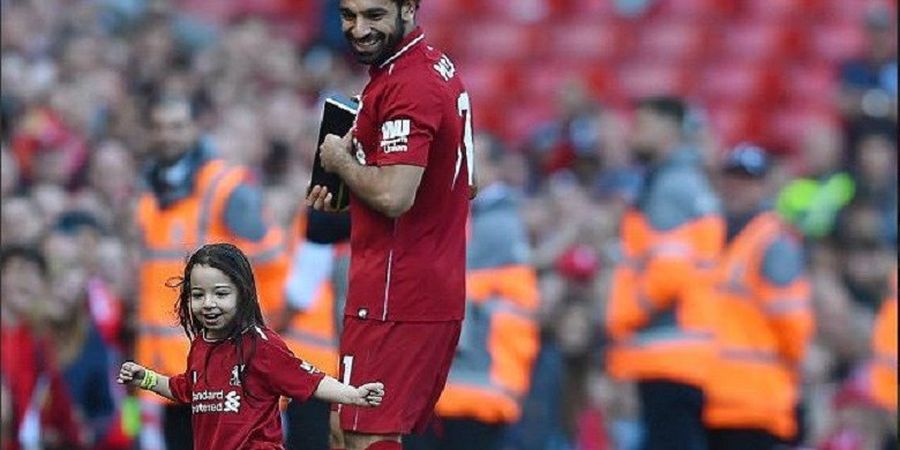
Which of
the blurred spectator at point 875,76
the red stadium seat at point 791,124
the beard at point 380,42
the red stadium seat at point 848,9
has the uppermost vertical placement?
the red stadium seat at point 848,9

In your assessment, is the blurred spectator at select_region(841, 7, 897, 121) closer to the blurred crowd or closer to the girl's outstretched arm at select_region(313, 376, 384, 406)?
the blurred crowd

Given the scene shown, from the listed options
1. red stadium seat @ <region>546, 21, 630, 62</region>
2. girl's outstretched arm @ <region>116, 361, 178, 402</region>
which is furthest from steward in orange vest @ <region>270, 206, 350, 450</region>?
red stadium seat @ <region>546, 21, 630, 62</region>

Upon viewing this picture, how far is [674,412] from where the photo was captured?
10578 mm

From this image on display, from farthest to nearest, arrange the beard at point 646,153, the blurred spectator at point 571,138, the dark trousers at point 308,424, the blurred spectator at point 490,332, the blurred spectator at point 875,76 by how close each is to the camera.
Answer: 1. the blurred spectator at point 875,76
2. the blurred spectator at point 571,138
3. the beard at point 646,153
4. the blurred spectator at point 490,332
5. the dark trousers at point 308,424

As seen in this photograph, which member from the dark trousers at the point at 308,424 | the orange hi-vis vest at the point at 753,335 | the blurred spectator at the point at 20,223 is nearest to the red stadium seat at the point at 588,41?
the blurred spectator at the point at 20,223

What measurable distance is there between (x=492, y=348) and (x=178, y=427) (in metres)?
1.60

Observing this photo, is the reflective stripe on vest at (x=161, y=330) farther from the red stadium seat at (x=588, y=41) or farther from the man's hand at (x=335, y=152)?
the red stadium seat at (x=588, y=41)

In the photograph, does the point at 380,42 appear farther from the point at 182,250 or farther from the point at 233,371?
the point at 182,250

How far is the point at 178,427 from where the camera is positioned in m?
9.72

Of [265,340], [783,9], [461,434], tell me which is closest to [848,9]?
[783,9]

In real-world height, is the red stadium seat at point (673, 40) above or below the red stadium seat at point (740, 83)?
above

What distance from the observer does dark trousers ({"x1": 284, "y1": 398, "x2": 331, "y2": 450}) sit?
9.56 m

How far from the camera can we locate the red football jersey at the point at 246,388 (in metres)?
6.76

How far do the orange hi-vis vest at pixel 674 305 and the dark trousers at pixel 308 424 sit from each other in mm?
1688
